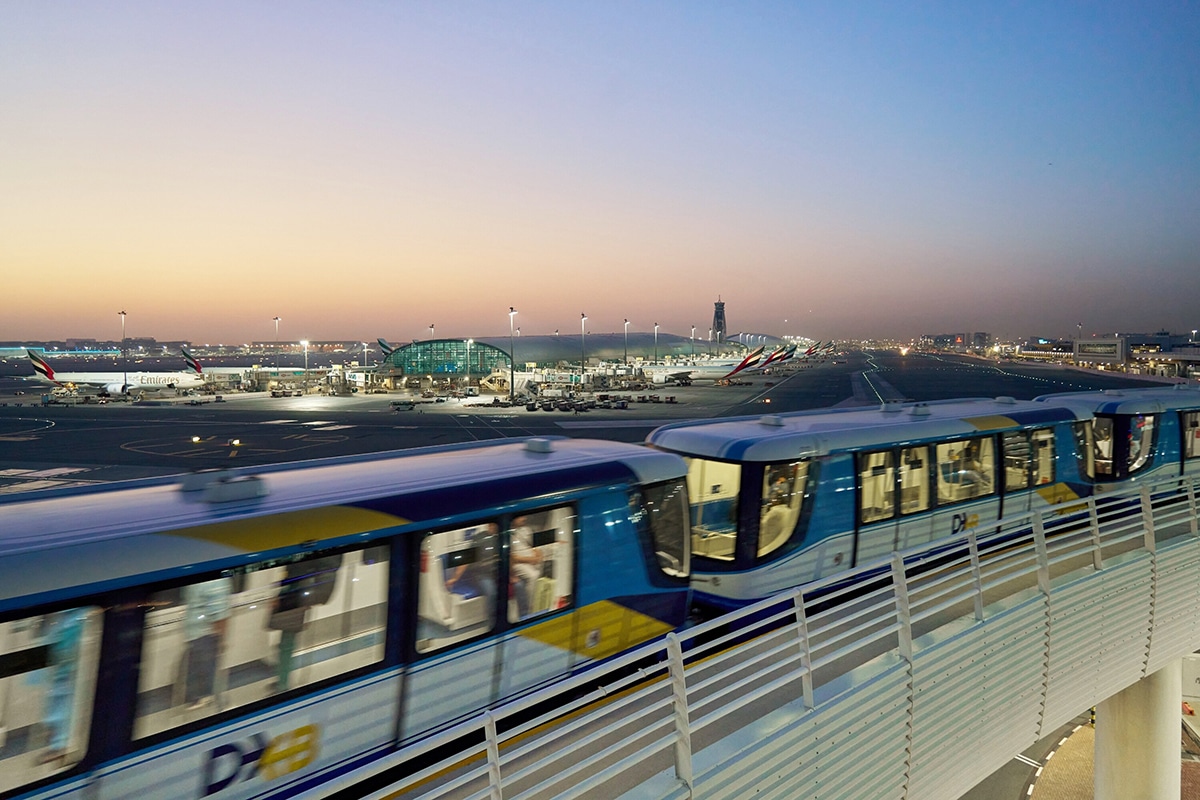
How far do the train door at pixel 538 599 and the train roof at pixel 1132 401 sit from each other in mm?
14541

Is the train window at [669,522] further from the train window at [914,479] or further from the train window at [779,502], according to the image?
the train window at [914,479]

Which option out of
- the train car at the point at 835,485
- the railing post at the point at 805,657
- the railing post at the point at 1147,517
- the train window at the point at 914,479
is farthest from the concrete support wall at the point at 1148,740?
the railing post at the point at 805,657

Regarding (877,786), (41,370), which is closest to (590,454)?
(877,786)

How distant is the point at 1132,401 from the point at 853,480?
35.8 ft

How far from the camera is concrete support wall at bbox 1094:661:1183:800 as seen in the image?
1105cm

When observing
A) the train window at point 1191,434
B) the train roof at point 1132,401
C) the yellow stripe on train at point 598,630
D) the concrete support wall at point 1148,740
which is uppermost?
the train roof at point 1132,401

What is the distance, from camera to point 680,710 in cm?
452

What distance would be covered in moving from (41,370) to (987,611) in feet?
338

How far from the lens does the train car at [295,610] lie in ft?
16.0

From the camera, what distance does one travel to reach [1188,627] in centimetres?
1035

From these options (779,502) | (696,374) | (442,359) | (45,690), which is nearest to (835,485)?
(779,502)

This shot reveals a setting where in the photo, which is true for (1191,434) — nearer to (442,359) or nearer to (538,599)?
(538,599)

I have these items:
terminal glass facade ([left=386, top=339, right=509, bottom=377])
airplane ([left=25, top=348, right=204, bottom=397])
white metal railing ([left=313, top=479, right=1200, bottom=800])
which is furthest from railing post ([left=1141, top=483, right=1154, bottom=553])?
terminal glass facade ([left=386, top=339, right=509, bottom=377])

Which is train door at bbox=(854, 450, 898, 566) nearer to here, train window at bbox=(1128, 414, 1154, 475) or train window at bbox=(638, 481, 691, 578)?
train window at bbox=(638, 481, 691, 578)
